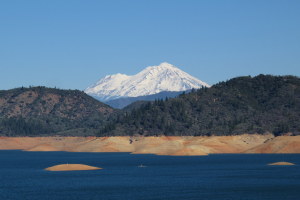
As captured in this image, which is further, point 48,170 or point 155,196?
point 48,170

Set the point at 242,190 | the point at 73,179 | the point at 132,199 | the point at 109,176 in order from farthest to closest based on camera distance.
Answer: the point at 109,176, the point at 73,179, the point at 242,190, the point at 132,199

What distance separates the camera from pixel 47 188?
13075cm

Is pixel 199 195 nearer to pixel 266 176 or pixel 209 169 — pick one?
pixel 266 176

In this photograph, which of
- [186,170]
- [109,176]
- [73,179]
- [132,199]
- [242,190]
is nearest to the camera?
[132,199]

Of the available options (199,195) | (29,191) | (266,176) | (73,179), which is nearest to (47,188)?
(29,191)

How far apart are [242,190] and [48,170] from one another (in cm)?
7332

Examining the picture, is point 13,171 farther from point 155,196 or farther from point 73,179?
point 155,196

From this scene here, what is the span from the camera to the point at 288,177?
5945 inches

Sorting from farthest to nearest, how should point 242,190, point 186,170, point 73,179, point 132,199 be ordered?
point 186,170, point 73,179, point 242,190, point 132,199

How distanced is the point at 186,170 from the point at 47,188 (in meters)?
56.6

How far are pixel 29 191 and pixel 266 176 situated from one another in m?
56.1

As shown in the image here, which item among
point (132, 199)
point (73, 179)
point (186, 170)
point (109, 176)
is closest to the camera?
point (132, 199)

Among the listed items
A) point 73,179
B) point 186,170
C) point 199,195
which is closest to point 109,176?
point 73,179

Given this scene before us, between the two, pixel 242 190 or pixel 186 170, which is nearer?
pixel 242 190
